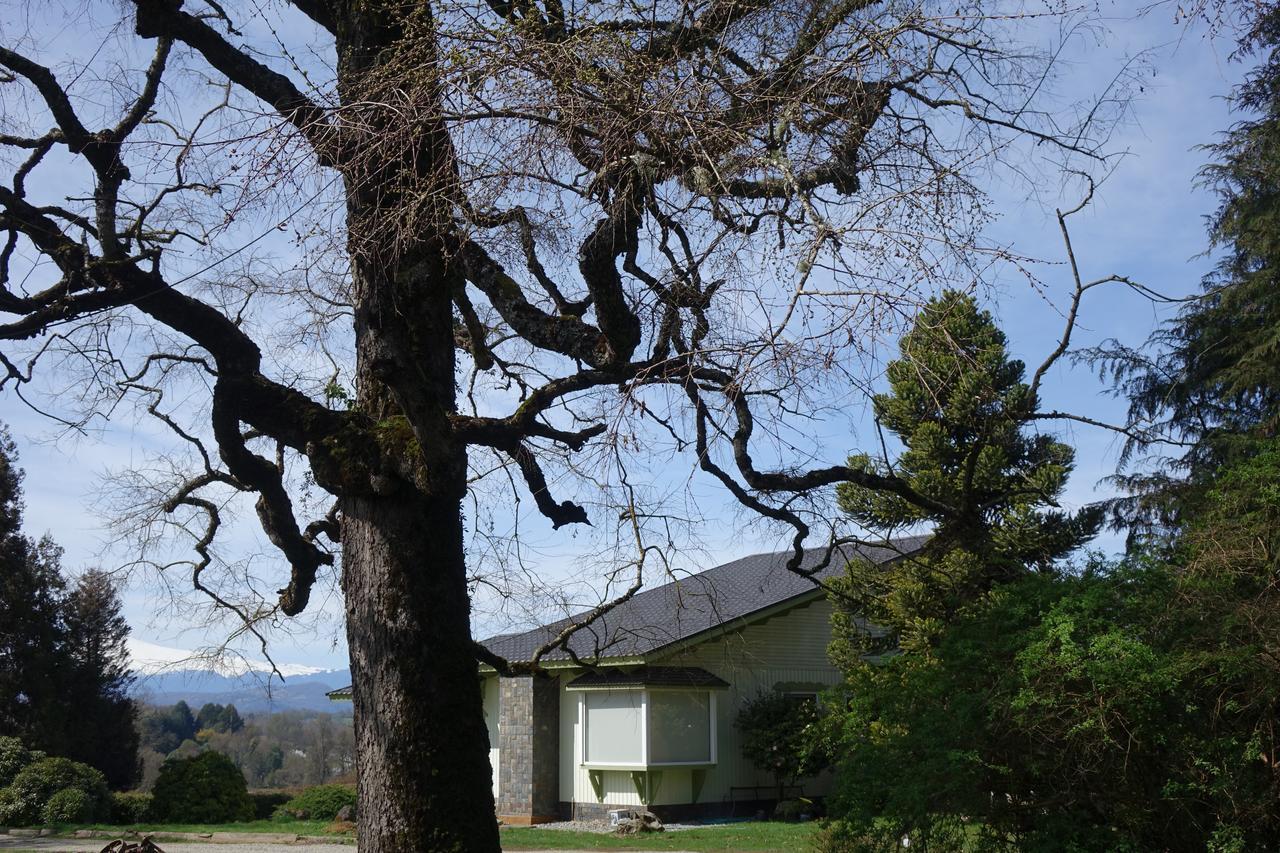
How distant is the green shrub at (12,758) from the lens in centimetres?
2222

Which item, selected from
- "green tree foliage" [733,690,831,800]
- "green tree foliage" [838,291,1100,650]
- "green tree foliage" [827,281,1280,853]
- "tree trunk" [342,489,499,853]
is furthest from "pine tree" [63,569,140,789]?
"green tree foliage" [827,281,1280,853]

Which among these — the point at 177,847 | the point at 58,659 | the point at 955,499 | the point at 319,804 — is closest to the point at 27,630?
the point at 58,659

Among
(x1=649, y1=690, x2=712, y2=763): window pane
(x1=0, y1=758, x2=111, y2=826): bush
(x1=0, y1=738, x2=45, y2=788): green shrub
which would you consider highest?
(x1=649, y1=690, x2=712, y2=763): window pane

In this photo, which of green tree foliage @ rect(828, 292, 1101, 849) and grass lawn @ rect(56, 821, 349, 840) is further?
grass lawn @ rect(56, 821, 349, 840)

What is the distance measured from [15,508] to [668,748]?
20.1m

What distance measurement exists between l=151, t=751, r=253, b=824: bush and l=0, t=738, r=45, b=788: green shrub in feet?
8.45

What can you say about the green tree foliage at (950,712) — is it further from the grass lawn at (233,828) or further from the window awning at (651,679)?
the grass lawn at (233,828)

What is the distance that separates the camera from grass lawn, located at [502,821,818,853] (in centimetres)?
1574

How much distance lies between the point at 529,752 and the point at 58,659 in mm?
14843

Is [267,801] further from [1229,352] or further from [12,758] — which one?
[1229,352]

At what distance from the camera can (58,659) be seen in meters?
28.8

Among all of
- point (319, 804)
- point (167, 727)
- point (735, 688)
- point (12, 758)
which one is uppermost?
point (735, 688)

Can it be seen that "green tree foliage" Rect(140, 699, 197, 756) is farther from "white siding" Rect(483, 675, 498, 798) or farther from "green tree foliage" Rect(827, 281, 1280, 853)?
"green tree foliage" Rect(827, 281, 1280, 853)

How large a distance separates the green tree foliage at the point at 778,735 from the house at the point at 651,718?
385 millimetres
